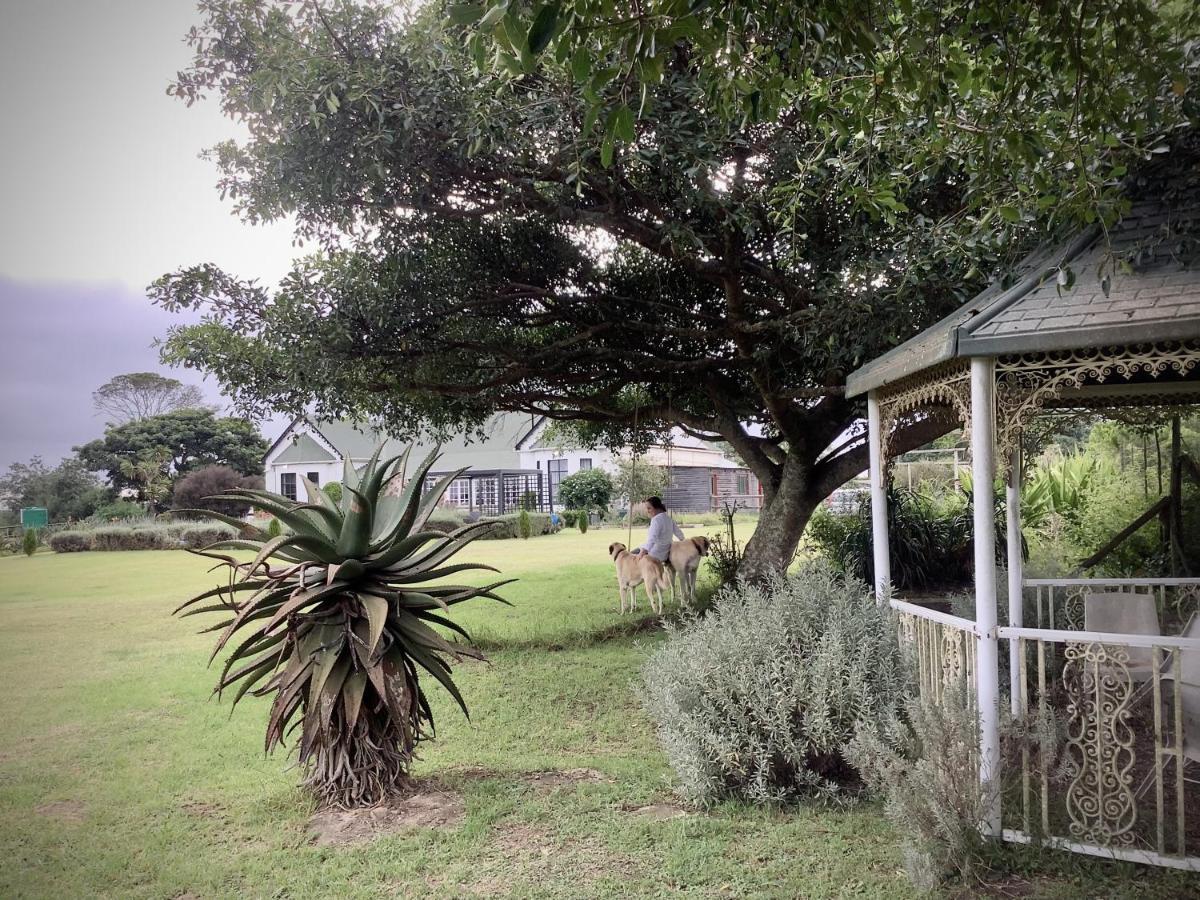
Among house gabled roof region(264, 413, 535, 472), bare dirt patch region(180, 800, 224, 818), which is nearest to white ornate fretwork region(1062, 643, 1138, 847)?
house gabled roof region(264, 413, 535, 472)

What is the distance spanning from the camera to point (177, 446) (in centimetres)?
492

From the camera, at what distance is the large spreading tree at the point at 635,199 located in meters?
4.24

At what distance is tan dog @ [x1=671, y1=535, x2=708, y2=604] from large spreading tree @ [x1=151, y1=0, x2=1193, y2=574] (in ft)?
2.56

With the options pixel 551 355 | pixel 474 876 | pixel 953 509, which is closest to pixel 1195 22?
pixel 474 876

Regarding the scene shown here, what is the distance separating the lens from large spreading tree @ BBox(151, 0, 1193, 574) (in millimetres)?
4242

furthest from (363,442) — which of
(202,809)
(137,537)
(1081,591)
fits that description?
(1081,591)

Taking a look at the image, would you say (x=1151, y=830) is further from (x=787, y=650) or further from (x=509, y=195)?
(x=509, y=195)

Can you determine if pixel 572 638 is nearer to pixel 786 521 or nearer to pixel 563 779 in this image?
pixel 786 521

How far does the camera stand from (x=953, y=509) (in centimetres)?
1361

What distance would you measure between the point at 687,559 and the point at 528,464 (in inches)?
884

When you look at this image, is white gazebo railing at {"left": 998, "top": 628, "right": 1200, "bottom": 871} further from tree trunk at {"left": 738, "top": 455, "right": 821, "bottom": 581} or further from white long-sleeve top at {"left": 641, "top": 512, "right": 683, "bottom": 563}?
white long-sleeve top at {"left": 641, "top": 512, "right": 683, "bottom": 563}

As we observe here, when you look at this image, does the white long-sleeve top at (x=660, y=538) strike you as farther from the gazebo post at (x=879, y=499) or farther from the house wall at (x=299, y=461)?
the gazebo post at (x=879, y=499)

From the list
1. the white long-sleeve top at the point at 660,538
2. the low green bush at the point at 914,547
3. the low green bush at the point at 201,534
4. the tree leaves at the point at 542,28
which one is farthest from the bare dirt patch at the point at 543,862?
the low green bush at the point at 914,547

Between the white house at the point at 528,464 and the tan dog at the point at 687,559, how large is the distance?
3434 millimetres
